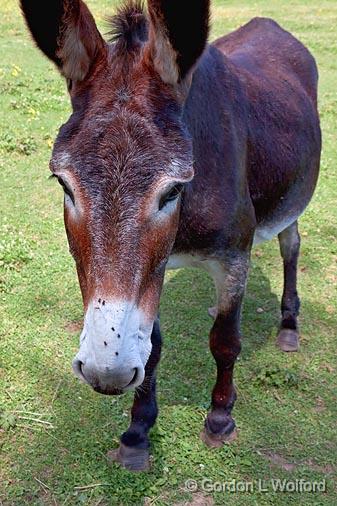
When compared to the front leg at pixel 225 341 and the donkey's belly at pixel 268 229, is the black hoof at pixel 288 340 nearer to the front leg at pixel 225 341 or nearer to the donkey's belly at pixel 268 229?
the donkey's belly at pixel 268 229

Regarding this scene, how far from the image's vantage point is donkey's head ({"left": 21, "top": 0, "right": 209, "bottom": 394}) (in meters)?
1.99

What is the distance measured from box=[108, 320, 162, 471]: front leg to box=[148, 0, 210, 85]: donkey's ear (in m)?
1.52

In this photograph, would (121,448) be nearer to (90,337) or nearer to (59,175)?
(90,337)

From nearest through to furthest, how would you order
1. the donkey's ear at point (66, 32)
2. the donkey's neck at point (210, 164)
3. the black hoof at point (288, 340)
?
the donkey's ear at point (66, 32)
the donkey's neck at point (210, 164)
the black hoof at point (288, 340)

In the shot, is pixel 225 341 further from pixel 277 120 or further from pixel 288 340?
pixel 277 120

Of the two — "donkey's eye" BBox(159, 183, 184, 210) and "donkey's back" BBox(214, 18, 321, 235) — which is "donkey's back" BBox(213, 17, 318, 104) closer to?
"donkey's back" BBox(214, 18, 321, 235)

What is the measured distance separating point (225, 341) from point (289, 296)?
1.30 metres

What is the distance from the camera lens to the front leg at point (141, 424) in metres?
3.20

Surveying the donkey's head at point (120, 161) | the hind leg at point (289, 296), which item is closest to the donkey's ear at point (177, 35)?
the donkey's head at point (120, 161)

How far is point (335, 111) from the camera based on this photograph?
9.39 m

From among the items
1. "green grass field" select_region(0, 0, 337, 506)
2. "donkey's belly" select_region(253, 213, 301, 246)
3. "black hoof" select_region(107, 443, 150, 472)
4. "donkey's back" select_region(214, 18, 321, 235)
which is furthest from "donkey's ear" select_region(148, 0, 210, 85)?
"black hoof" select_region(107, 443, 150, 472)

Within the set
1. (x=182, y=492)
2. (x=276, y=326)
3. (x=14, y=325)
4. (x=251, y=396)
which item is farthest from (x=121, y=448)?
(x=276, y=326)

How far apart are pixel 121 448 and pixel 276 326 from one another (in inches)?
68.6

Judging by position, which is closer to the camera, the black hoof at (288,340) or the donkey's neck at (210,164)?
the donkey's neck at (210,164)
